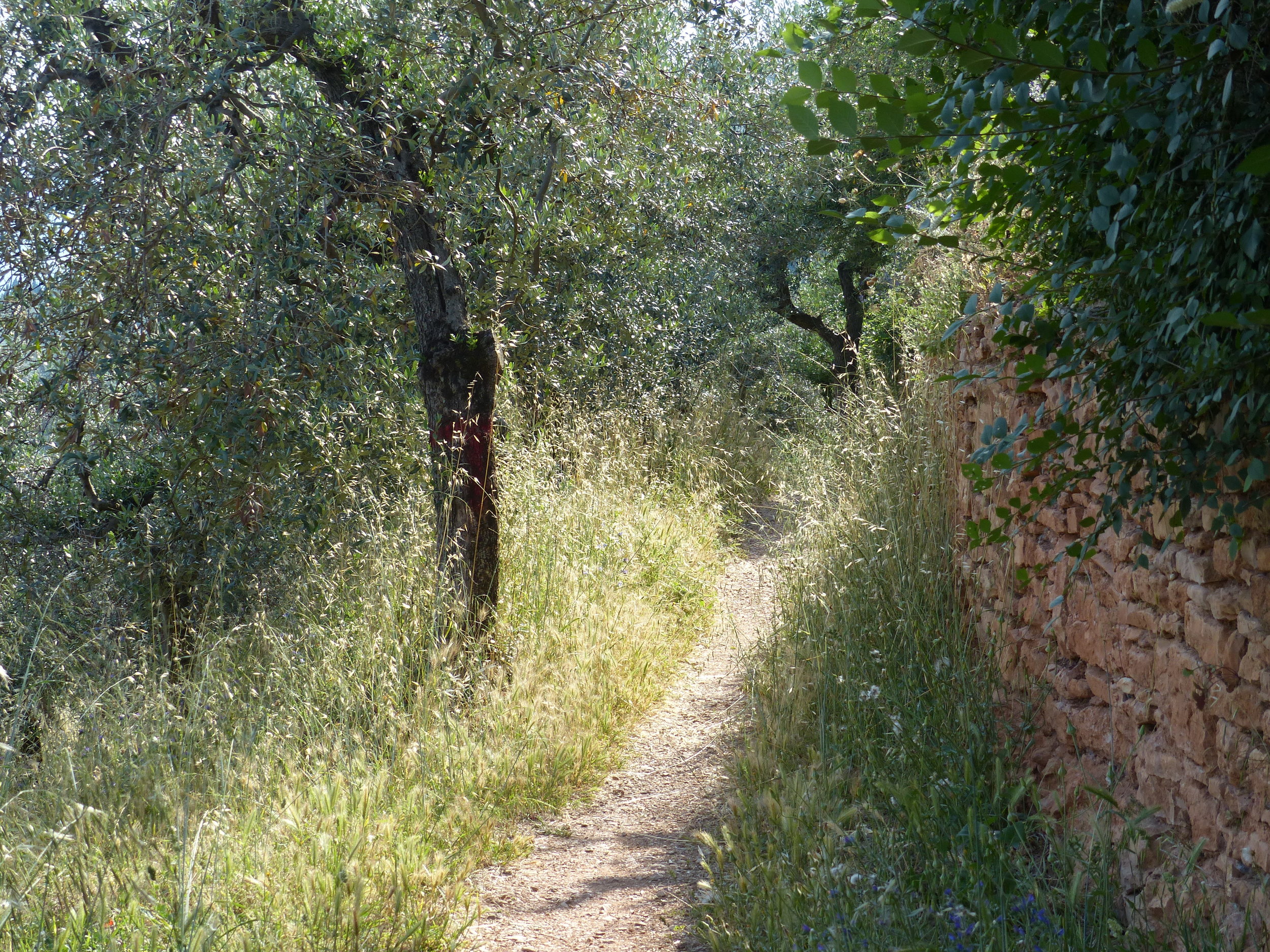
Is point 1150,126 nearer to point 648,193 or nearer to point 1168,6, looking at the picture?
point 1168,6

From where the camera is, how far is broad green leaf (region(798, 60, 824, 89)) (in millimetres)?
1710

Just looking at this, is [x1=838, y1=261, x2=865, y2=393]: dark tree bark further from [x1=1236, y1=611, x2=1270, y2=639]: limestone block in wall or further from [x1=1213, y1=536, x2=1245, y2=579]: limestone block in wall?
[x1=1236, y1=611, x2=1270, y2=639]: limestone block in wall

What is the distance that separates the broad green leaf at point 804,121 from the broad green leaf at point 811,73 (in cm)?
5

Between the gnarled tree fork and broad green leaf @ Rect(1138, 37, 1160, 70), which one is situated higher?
the gnarled tree fork

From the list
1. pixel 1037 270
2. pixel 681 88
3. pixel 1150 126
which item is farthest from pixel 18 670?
pixel 1150 126

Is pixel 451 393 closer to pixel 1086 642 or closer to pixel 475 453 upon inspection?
pixel 475 453

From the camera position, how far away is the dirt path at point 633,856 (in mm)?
3629

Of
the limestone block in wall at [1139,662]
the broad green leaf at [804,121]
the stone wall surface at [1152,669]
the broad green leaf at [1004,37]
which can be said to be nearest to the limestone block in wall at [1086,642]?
the stone wall surface at [1152,669]

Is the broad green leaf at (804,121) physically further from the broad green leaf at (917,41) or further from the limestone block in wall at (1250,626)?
the limestone block in wall at (1250,626)

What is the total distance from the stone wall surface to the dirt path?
1620 millimetres

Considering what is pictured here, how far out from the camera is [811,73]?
1.73 m

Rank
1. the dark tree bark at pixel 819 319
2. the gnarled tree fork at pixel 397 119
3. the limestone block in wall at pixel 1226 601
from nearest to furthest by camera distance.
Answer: the limestone block in wall at pixel 1226 601
the gnarled tree fork at pixel 397 119
the dark tree bark at pixel 819 319

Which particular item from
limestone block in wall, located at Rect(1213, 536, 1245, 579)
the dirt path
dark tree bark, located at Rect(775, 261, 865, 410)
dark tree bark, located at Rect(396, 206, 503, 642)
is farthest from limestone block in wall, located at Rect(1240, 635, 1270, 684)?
dark tree bark, located at Rect(775, 261, 865, 410)

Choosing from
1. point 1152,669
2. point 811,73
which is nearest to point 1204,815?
point 1152,669
